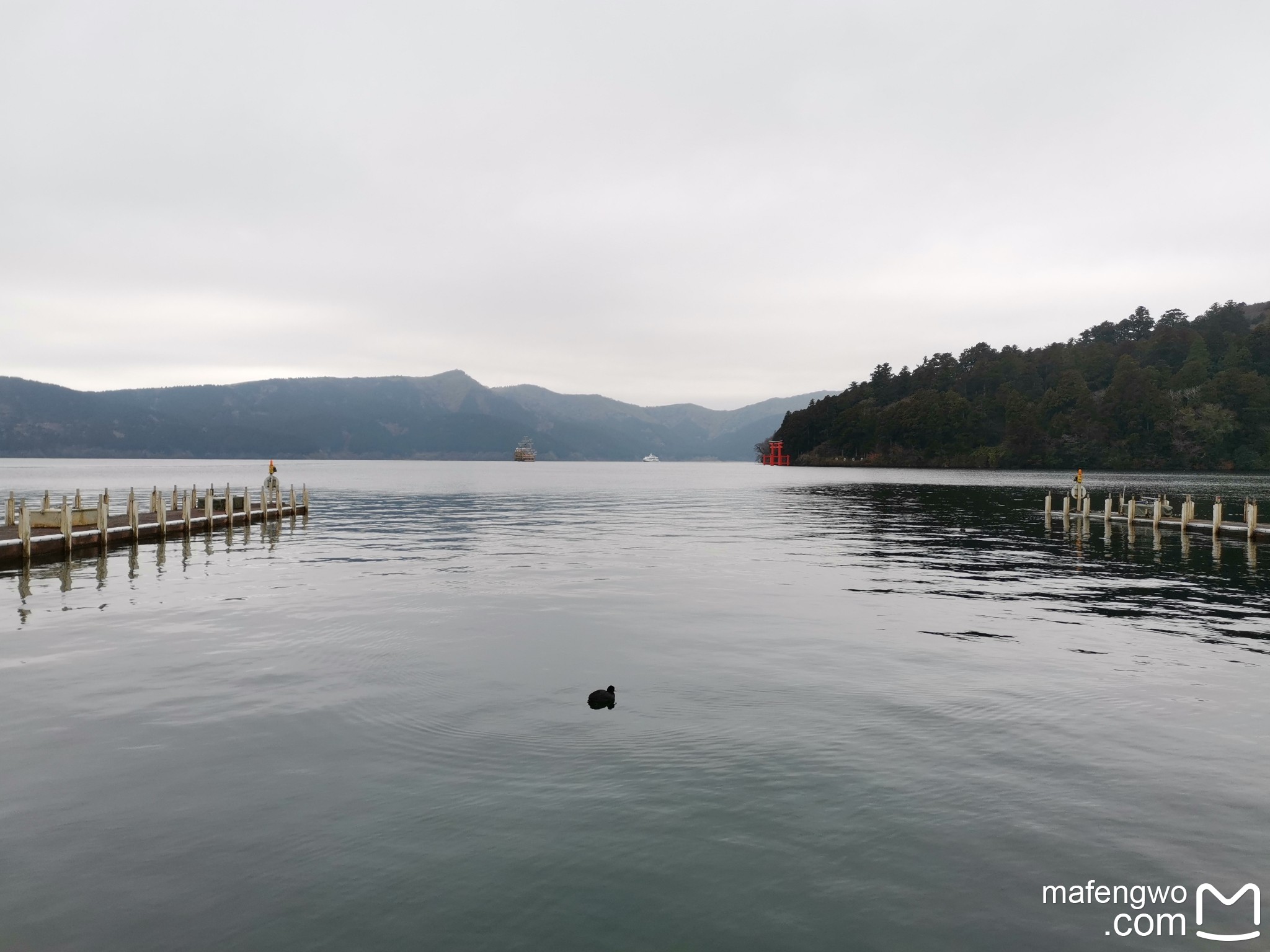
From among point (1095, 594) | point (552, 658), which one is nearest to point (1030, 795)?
point (552, 658)

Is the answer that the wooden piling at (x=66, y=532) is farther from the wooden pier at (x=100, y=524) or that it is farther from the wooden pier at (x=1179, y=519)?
the wooden pier at (x=1179, y=519)

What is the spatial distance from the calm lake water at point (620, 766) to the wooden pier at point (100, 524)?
9.62 m

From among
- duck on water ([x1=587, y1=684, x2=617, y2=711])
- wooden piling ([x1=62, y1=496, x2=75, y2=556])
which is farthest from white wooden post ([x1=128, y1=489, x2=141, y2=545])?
duck on water ([x1=587, y1=684, x2=617, y2=711])

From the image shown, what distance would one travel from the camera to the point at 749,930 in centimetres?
812

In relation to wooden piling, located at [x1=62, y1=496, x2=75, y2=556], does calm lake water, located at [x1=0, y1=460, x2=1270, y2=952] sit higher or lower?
lower

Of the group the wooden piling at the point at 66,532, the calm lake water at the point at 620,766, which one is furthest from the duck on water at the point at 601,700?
the wooden piling at the point at 66,532

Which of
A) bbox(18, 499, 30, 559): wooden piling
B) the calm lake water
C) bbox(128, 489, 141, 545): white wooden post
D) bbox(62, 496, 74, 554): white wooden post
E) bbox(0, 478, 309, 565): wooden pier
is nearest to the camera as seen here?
the calm lake water

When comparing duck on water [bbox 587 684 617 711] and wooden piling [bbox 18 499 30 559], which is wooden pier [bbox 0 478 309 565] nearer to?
wooden piling [bbox 18 499 30 559]

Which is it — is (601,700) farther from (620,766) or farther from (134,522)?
(134,522)

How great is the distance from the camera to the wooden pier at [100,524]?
125 feet

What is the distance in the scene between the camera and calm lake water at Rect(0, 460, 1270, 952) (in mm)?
8461

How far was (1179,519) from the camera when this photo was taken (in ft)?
194

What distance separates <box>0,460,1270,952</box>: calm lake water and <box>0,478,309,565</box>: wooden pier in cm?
962

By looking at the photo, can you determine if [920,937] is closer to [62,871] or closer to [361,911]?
[361,911]
